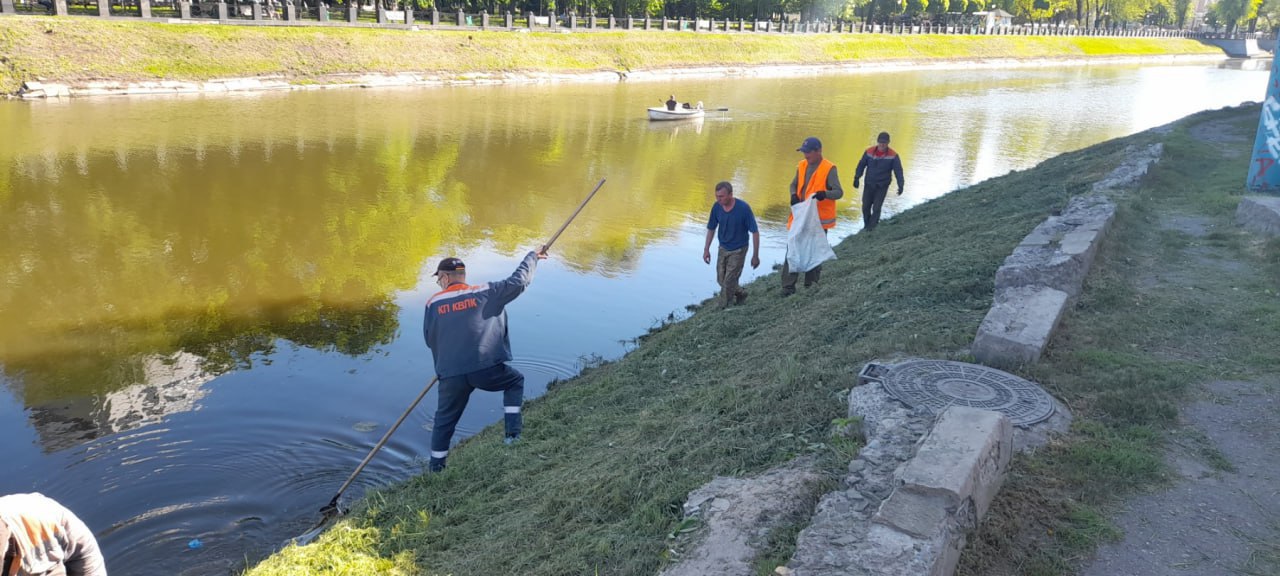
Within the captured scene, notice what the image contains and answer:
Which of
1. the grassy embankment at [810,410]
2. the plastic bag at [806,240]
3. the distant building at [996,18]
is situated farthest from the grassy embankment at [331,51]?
the distant building at [996,18]

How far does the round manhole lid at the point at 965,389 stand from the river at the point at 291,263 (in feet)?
14.8

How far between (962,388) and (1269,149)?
376 inches

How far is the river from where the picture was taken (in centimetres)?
771

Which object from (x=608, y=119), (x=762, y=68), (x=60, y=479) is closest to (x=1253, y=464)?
(x=60, y=479)

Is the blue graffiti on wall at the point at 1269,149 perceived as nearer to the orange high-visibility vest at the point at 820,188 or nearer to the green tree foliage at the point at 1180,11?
the orange high-visibility vest at the point at 820,188

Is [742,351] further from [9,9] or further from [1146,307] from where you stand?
[9,9]

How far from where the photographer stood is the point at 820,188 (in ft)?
31.7

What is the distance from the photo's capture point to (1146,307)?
771 cm

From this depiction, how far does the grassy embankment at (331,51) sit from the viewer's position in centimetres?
3172

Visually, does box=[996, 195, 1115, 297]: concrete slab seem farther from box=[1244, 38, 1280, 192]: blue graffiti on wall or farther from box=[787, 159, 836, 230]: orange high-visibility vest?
box=[1244, 38, 1280, 192]: blue graffiti on wall

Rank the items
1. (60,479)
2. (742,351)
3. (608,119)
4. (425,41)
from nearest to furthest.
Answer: (60,479) < (742,351) < (608,119) < (425,41)

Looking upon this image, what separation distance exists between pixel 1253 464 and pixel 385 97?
3439 cm

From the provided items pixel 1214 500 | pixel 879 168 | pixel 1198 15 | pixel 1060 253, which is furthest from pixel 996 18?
pixel 1214 500

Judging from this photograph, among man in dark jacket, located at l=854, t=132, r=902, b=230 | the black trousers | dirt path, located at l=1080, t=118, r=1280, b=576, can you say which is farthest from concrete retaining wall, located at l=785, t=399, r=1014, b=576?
the black trousers
